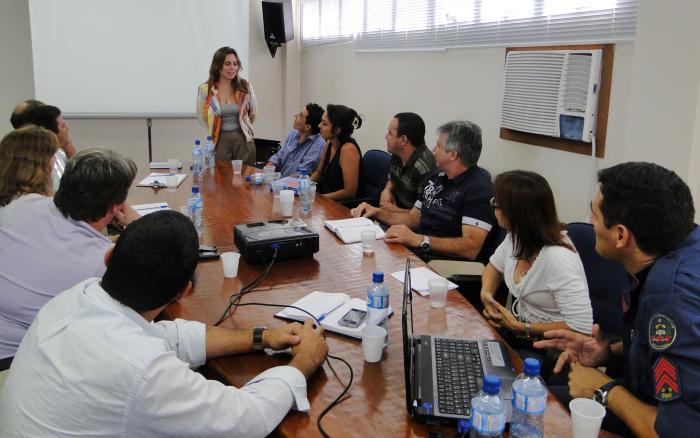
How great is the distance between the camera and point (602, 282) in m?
2.09

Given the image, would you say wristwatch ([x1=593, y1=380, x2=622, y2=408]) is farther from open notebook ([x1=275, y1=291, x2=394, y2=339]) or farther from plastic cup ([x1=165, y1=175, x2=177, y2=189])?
plastic cup ([x1=165, y1=175, x2=177, y2=189])

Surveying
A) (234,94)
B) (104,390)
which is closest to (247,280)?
(104,390)

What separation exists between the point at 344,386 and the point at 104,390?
57 centimetres

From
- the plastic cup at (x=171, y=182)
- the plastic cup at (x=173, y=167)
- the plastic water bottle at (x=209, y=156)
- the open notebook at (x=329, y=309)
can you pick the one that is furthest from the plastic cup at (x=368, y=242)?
the plastic water bottle at (x=209, y=156)

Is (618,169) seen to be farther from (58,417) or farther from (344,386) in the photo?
(58,417)

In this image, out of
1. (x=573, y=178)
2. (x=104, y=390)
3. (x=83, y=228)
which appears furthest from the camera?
(x=573, y=178)

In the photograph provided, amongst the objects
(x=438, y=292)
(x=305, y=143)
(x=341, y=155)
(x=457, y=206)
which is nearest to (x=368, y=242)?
(x=438, y=292)

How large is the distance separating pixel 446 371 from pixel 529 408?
292 mm

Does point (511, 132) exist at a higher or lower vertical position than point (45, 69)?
lower

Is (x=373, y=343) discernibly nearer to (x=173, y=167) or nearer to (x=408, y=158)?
(x=408, y=158)

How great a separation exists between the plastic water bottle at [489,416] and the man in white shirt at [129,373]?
0.40m

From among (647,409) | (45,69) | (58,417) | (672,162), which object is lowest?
(647,409)

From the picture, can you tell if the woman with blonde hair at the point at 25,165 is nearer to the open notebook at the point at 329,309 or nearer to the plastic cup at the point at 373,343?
the open notebook at the point at 329,309

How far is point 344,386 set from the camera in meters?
1.42
